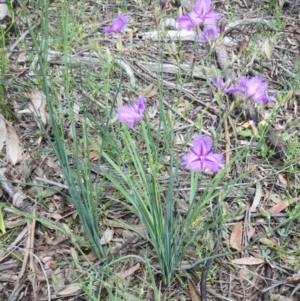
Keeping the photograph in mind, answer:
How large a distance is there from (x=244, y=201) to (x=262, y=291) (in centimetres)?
34

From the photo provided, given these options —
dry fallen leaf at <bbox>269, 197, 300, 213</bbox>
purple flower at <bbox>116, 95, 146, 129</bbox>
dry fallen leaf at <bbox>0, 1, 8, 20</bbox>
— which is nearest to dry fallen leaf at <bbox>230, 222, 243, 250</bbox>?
dry fallen leaf at <bbox>269, 197, 300, 213</bbox>

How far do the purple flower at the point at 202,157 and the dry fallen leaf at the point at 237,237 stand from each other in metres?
0.42

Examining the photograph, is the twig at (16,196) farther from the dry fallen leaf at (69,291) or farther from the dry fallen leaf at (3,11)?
the dry fallen leaf at (3,11)

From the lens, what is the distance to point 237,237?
151 centimetres

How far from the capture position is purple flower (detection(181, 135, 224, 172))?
3.81 ft

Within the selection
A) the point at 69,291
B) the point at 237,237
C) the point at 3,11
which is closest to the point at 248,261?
the point at 237,237

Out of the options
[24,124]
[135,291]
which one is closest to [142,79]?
[24,124]

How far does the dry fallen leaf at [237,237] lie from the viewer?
1490mm

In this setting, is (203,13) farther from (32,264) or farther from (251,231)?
(32,264)

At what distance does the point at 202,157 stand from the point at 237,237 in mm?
445

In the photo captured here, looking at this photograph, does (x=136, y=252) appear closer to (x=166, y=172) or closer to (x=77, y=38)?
(x=166, y=172)

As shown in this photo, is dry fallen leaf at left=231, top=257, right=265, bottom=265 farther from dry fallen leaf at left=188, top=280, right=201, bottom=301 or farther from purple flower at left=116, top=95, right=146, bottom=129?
purple flower at left=116, top=95, right=146, bottom=129

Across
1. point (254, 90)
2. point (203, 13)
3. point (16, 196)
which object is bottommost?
point (16, 196)

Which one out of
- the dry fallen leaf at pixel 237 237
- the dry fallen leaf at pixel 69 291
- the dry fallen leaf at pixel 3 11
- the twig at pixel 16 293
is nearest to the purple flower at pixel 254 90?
the dry fallen leaf at pixel 237 237
